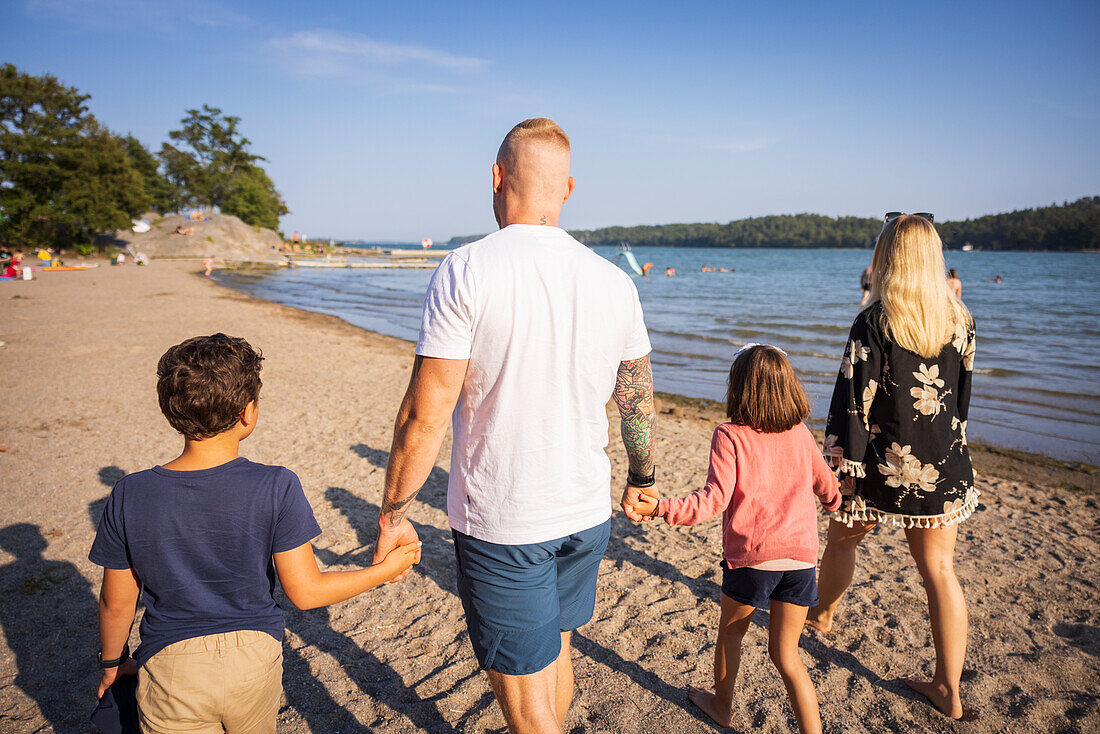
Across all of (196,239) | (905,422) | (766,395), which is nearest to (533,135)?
(766,395)

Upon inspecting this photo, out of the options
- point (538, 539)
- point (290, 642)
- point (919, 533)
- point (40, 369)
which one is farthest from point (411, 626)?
point (40, 369)

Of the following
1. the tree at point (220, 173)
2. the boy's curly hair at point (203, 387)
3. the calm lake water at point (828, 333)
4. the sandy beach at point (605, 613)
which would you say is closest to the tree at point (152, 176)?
the tree at point (220, 173)

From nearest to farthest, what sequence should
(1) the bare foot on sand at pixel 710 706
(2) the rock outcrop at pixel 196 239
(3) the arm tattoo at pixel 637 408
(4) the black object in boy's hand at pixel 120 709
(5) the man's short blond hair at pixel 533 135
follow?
1. (4) the black object in boy's hand at pixel 120 709
2. (5) the man's short blond hair at pixel 533 135
3. (3) the arm tattoo at pixel 637 408
4. (1) the bare foot on sand at pixel 710 706
5. (2) the rock outcrop at pixel 196 239

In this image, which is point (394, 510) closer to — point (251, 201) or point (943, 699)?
point (943, 699)

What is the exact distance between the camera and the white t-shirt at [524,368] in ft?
5.77

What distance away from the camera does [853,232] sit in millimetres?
123312

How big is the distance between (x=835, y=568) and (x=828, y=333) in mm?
15435

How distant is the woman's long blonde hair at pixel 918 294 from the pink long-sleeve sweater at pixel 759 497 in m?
0.79

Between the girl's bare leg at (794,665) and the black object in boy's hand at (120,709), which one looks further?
the girl's bare leg at (794,665)

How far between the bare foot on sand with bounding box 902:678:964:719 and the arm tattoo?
2.01 m

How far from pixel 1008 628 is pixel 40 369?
12.4 meters

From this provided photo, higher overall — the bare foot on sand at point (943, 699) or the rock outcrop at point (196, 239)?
the rock outcrop at point (196, 239)

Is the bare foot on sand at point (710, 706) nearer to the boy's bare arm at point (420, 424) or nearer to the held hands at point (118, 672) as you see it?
the boy's bare arm at point (420, 424)

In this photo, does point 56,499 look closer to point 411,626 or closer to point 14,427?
point 14,427
